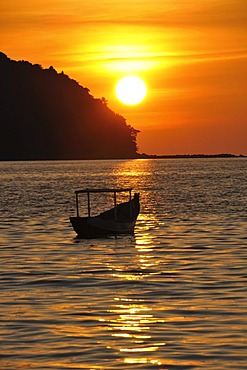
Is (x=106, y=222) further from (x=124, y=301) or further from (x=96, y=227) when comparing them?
(x=124, y=301)

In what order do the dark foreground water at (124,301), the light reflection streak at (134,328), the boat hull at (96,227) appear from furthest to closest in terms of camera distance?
the boat hull at (96,227), the light reflection streak at (134,328), the dark foreground water at (124,301)

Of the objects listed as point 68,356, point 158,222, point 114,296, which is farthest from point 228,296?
point 158,222

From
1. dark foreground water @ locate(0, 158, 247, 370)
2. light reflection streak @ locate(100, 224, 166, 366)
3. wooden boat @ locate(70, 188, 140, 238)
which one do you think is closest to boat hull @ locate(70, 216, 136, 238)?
wooden boat @ locate(70, 188, 140, 238)

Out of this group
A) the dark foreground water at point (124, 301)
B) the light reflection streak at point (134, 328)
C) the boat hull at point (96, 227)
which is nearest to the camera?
the dark foreground water at point (124, 301)

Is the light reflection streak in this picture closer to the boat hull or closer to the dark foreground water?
the dark foreground water

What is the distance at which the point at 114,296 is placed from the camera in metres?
31.0

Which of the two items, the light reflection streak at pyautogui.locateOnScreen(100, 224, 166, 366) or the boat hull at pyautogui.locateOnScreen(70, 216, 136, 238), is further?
the boat hull at pyautogui.locateOnScreen(70, 216, 136, 238)

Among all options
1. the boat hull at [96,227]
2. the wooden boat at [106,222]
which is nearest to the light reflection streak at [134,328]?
the boat hull at [96,227]

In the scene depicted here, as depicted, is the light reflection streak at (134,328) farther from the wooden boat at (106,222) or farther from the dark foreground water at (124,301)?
the wooden boat at (106,222)

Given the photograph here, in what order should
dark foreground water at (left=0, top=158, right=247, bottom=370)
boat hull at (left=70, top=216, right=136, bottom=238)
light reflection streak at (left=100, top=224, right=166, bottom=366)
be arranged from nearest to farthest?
1. dark foreground water at (left=0, top=158, right=247, bottom=370)
2. light reflection streak at (left=100, top=224, right=166, bottom=366)
3. boat hull at (left=70, top=216, right=136, bottom=238)

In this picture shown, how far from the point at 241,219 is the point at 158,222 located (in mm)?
6439

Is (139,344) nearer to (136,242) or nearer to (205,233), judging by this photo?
(136,242)

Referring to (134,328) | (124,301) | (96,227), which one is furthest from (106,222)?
(134,328)

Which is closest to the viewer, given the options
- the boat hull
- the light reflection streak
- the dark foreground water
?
the dark foreground water
